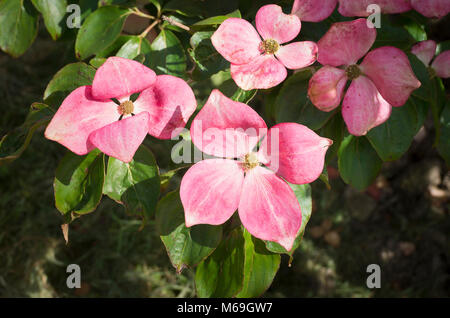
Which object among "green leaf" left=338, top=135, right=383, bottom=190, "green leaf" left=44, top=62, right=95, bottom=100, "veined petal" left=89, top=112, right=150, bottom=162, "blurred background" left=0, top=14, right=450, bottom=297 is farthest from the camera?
"blurred background" left=0, top=14, right=450, bottom=297

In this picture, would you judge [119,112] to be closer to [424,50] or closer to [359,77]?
[359,77]

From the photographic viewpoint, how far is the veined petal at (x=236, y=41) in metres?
0.57

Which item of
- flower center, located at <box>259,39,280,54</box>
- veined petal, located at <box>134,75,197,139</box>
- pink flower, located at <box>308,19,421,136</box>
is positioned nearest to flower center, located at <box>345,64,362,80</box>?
pink flower, located at <box>308,19,421,136</box>

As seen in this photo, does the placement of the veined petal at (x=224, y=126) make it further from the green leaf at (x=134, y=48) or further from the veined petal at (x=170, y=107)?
the green leaf at (x=134, y=48)

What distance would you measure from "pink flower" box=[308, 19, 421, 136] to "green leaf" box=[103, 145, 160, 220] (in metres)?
0.25

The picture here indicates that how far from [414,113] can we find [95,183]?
0.48 metres

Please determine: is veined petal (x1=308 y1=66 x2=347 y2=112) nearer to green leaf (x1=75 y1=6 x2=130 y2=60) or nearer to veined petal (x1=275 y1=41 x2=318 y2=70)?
veined petal (x1=275 y1=41 x2=318 y2=70)

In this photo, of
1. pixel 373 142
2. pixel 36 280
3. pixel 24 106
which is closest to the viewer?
pixel 373 142

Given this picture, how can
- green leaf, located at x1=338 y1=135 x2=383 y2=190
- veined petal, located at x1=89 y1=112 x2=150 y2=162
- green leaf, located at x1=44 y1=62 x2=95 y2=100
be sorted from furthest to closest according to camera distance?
green leaf, located at x1=338 y1=135 x2=383 y2=190
green leaf, located at x1=44 y1=62 x2=95 y2=100
veined petal, located at x1=89 y1=112 x2=150 y2=162

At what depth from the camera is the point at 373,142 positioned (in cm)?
67

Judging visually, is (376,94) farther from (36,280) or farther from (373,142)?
(36,280)

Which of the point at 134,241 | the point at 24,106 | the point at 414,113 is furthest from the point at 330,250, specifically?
the point at 24,106

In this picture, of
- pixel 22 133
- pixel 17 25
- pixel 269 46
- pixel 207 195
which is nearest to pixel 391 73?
pixel 269 46

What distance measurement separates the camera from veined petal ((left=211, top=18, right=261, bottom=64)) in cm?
57
